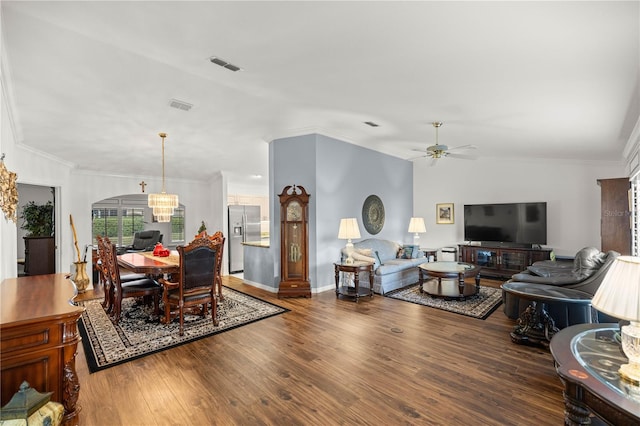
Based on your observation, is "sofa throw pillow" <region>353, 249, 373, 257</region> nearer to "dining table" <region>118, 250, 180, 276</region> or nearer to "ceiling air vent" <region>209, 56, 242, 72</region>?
"dining table" <region>118, 250, 180, 276</region>

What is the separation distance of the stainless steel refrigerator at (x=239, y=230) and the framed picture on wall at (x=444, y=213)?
15.5 ft

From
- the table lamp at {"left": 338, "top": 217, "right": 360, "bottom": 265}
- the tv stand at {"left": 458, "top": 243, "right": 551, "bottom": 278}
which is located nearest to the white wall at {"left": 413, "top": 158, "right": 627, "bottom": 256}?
the tv stand at {"left": 458, "top": 243, "right": 551, "bottom": 278}

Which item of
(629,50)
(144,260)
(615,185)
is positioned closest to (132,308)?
(144,260)

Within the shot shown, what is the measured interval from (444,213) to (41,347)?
743 centimetres

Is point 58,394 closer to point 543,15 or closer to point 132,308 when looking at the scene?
point 132,308

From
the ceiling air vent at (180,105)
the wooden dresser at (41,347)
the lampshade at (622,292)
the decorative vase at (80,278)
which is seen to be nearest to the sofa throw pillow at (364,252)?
the ceiling air vent at (180,105)

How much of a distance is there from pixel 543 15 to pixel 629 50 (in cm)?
80

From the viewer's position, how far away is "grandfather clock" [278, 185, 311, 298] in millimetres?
5031

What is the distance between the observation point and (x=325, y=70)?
2.83 meters

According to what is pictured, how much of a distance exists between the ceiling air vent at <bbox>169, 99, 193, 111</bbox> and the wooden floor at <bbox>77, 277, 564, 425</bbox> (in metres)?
2.88

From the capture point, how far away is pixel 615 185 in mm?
4602

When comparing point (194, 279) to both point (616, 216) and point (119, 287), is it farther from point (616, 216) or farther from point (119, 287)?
point (616, 216)

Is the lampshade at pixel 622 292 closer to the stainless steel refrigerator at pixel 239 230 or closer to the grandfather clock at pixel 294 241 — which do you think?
the grandfather clock at pixel 294 241

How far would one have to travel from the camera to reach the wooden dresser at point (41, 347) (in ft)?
5.41
